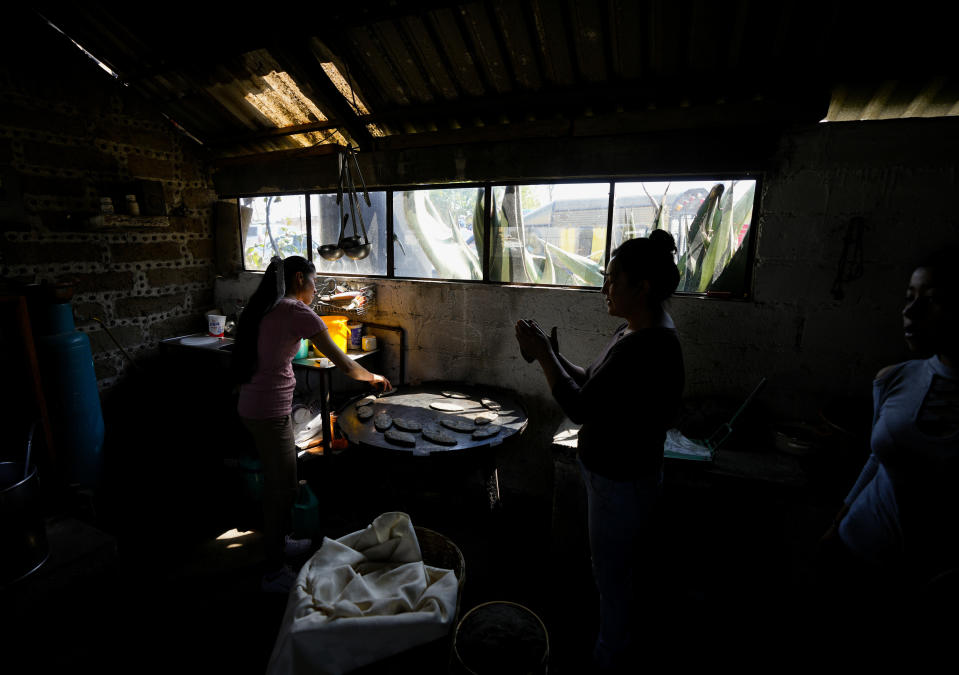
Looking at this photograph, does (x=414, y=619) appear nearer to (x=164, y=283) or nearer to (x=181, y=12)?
(x=181, y=12)

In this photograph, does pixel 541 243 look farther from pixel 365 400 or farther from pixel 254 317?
pixel 254 317

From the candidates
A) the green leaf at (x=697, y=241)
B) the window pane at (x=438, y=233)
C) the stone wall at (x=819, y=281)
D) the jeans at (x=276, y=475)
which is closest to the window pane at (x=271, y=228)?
the window pane at (x=438, y=233)

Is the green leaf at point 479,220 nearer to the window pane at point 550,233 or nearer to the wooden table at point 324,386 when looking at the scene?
the window pane at point 550,233

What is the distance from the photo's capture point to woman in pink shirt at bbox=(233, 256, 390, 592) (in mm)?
2693

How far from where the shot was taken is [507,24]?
286 centimetres

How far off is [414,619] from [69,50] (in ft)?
18.6

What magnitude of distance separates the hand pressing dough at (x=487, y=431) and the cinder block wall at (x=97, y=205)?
423 cm

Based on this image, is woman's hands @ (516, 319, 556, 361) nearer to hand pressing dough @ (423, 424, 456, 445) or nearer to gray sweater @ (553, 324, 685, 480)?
gray sweater @ (553, 324, 685, 480)

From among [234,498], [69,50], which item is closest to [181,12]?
[69,50]

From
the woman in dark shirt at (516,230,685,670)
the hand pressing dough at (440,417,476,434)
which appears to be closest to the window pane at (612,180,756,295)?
the woman in dark shirt at (516,230,685,670)

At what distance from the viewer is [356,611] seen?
1346 mm

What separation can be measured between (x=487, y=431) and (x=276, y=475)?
4.81ft

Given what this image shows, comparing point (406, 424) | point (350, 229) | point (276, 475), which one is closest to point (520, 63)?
point (350, 229)

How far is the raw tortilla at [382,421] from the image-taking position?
2924mm
